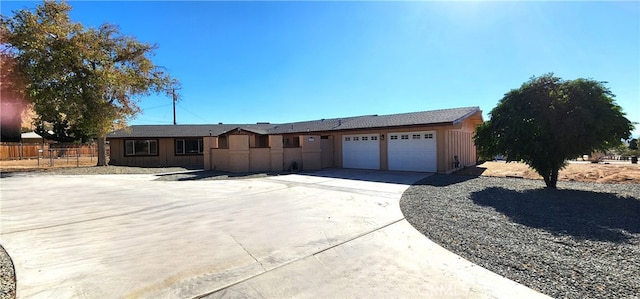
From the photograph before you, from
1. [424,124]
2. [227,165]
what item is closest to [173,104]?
[227,165]

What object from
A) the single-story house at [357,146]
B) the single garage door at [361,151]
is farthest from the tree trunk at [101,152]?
the single garage door at [361,151]

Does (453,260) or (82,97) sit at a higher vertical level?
(82,97)

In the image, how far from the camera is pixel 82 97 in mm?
17281

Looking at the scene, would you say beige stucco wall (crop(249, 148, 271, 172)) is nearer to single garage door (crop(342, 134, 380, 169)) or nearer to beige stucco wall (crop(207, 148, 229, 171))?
beige stucco wall (crop(207, 148, 229, 171))

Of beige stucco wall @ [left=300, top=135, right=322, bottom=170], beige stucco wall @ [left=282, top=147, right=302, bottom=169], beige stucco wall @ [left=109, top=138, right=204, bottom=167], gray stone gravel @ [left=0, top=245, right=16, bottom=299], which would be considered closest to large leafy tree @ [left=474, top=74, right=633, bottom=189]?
beige stucco wall @ [left=300, top=135, right=322, bottom=170]

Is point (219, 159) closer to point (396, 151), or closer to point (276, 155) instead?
point (276, 155)

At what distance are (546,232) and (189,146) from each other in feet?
77.8

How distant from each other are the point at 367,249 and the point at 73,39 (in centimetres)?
2085

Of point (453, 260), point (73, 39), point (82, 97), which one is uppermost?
point (73, 39)

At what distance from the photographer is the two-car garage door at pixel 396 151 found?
14.6m

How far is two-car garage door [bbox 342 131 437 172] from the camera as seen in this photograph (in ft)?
47.8

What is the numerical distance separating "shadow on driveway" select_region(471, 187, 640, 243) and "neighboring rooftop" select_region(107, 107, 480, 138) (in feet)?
17.6

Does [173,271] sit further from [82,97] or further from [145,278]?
[82,97]

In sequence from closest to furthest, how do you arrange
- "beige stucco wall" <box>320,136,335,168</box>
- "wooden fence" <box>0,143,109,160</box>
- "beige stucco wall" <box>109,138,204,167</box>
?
1. "beige stucco wall" <box>320,136,335,168</box>
2. "beige stucco wall" <box>109,138,204,167</box>
3. "wooden fence" <box>0,143,109,160</box>
